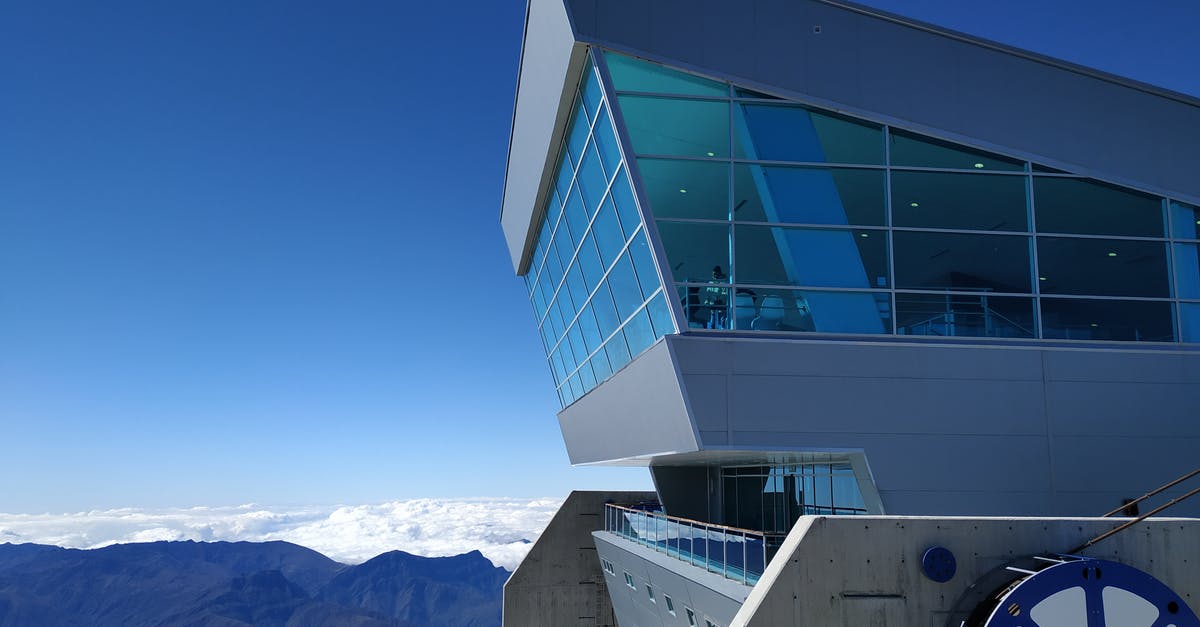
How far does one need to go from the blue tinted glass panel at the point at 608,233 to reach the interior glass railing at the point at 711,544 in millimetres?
5232

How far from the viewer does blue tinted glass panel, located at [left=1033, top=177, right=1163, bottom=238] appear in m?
16.5

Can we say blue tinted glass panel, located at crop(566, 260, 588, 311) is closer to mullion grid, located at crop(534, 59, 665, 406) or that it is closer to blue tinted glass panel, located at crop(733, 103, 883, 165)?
mullion grid, located at crop(534, 59, 665, 406)

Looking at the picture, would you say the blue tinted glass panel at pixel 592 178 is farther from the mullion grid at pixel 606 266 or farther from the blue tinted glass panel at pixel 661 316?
the blue tinted glass panel at pixel 661 316

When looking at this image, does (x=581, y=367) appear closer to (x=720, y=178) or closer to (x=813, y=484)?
(x=813, y=484)

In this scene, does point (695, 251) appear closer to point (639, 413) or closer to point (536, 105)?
point (639, 413)

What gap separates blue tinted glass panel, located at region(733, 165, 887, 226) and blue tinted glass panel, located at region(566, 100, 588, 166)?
3.48m

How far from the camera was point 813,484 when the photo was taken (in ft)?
68.8

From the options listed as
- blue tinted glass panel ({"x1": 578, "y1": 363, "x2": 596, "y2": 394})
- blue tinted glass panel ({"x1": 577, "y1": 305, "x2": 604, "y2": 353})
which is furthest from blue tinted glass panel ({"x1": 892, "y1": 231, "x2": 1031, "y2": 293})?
blue tinted glass panel ({"x1": 578, "y1": 363, "x2": 596, "y2": 394})

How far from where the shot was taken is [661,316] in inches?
618

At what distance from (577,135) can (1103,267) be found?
1007 centimetres

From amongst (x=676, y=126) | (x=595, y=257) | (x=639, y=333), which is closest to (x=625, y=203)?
(x=676, y=126)

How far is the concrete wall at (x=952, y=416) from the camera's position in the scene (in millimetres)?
14906

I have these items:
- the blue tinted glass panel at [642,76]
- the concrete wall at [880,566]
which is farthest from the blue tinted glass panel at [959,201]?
the concrete wall at [880,566]

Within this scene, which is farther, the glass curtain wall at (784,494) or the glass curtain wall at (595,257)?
the glass curtain wall at (784,494)
